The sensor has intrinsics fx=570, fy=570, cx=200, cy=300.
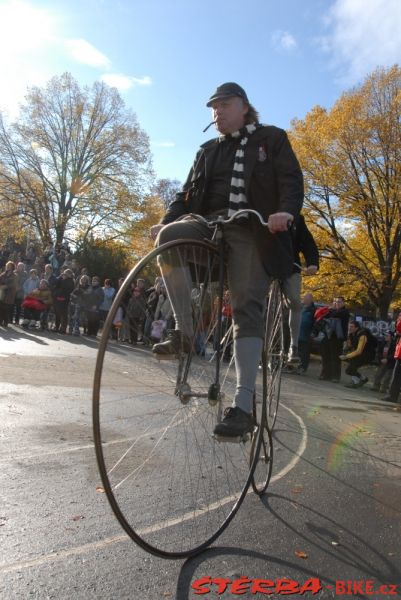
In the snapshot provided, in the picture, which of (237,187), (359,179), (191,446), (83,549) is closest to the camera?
(83,549)

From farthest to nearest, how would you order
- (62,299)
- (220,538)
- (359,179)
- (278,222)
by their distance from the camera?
(359,179)
(62,299)
(278,222)
(220,538)

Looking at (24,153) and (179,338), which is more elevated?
(24,153)

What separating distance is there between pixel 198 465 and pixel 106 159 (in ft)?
132

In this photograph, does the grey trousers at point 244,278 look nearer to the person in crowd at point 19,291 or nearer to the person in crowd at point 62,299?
the person in crowd at point 62,299

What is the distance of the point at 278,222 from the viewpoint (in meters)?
3.28

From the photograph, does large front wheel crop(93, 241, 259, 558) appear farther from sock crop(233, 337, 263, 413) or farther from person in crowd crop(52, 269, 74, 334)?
person in crowd crop(52, 269, 74, 334)

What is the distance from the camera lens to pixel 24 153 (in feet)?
135

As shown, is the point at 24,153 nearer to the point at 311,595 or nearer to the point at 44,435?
the point at 44,435

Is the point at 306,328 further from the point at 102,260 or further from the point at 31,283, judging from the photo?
the point at 102,260

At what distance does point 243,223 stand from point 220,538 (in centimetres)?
182

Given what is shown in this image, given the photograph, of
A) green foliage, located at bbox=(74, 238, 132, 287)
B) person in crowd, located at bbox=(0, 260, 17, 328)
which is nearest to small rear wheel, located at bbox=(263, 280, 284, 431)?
person in crowd, located at bbox=(0, 260, 17, 328)

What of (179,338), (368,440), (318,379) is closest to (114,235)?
(318,379)

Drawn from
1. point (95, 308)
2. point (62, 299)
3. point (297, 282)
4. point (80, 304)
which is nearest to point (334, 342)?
point (80, 304)

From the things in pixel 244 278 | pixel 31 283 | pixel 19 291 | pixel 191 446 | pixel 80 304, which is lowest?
pixel 191 446
